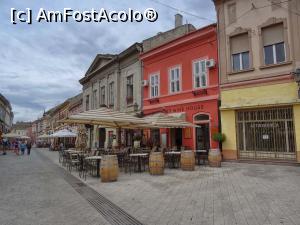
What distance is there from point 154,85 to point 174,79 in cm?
208

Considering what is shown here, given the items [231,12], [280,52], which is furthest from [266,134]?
[231,12]

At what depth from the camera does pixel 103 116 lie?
11523 millimetres

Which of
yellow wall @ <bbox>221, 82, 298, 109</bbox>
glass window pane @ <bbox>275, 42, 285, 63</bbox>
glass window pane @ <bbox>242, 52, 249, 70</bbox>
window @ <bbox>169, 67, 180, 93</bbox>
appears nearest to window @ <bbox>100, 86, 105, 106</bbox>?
window @ <bbox>169, 67, 180, 93</bbox>

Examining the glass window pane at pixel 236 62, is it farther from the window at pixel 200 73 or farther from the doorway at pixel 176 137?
the doorway at pixel 176 137

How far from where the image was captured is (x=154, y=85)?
20.0m

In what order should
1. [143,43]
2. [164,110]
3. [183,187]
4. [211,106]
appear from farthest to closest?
1. [143,43]
2. [164,110]
3. [211,106]
4. [183,187]

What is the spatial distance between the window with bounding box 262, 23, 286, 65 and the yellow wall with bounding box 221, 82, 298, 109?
126 centimetres

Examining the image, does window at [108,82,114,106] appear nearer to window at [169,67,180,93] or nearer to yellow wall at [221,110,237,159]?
window at [169,67,180,93]

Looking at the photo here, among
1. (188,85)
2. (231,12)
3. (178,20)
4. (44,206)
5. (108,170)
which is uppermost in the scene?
(178,20)

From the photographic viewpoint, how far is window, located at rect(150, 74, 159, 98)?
1977cm

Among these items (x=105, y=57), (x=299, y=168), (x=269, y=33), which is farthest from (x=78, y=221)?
(x=105, y=57)

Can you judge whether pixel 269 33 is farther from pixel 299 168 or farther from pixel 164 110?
pixel 164 110

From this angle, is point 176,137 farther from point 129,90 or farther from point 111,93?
point 111,93

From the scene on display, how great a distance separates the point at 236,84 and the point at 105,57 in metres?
16.4
